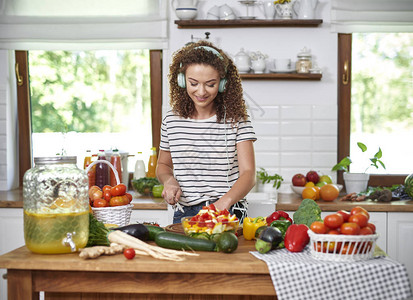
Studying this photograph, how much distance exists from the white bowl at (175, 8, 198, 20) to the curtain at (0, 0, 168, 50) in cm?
23

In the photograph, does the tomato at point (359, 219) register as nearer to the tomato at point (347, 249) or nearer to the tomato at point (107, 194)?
the tomato at point (347, 249)

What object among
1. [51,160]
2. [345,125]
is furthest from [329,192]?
[51,160]

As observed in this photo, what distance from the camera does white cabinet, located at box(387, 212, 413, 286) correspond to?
3457 mm

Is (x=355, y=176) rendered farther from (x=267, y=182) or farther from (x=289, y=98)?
(x=289, y=98)

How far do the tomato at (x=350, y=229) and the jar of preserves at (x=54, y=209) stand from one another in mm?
873

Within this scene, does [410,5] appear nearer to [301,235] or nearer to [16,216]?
[301,235]

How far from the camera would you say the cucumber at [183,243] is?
1858 mm

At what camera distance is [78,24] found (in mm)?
4117

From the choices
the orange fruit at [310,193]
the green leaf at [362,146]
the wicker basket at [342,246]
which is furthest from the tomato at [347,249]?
the green leaf at [362,146]

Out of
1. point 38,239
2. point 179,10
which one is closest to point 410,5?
point 179,10

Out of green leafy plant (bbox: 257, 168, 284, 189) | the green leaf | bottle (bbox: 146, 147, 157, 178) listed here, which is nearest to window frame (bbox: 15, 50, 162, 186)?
bottle (bbox: 146, 147, 157, 178)

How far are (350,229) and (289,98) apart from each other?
97.3 inches

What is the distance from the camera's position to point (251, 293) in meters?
1.72

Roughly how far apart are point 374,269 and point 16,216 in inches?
104
